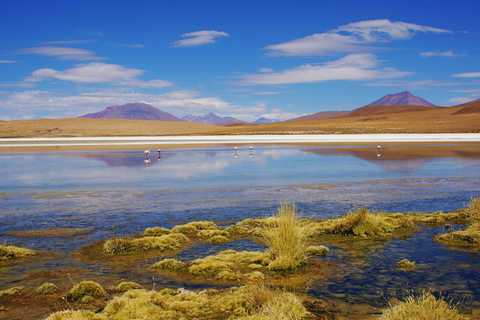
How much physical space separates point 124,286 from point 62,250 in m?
2.18

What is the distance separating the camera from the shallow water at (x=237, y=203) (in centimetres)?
568

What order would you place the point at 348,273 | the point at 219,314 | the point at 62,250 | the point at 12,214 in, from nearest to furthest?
the point at 219,314
the point at 348,273
the point at 62,250
the point at 12,214

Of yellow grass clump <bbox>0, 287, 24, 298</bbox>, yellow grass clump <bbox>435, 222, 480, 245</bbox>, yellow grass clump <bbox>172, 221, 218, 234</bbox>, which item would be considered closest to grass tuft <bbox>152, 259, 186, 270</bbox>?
yellow grass clump <bbox>172, 221, 218, 234</bbox>

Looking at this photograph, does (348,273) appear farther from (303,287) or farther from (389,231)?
(389,231)

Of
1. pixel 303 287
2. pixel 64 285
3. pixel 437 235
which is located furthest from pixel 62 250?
pixel 437 235

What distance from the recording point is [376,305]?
15.6 ft

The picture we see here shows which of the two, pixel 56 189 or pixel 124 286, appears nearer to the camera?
pixel 124 286

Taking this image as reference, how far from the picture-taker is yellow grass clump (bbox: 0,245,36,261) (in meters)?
6.38

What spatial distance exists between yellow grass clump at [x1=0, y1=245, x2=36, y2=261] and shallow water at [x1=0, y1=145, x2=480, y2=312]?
0.22m

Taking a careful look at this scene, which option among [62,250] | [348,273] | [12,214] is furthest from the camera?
[12,214]

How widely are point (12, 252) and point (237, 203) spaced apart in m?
5.32

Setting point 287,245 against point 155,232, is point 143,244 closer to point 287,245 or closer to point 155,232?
point 155,232

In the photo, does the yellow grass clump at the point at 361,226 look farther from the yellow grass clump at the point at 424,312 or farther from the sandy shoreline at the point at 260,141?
the sandy shoreline at the point at 260,141

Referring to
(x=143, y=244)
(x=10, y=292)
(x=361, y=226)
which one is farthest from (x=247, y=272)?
(x=10, y=292)
